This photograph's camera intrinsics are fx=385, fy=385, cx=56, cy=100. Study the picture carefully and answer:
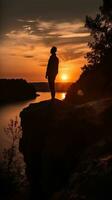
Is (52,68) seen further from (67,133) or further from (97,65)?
(97,65)

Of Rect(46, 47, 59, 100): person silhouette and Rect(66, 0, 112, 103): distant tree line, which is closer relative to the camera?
Rect(46, 47, 59, 100): person silhouette

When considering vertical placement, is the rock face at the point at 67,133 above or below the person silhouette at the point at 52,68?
below

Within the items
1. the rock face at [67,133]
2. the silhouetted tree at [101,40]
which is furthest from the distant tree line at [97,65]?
the rock face at [67,133]

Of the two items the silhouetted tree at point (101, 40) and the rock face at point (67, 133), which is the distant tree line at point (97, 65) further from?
the rock face at point (67, 133)

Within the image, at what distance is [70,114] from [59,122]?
0.80 metres

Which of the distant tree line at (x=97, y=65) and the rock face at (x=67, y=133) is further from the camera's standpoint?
the distant tree line at (x=97, y=65)

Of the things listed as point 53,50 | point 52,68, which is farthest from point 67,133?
point 53,50

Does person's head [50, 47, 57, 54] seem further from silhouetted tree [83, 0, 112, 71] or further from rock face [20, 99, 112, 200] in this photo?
silhouetted tree [83, 0, 112, 71]

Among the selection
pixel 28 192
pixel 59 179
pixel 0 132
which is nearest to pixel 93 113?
pixel 59 179

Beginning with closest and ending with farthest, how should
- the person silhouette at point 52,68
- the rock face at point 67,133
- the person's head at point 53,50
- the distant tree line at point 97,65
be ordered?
the rock face at point 67,133 → the person's head at point 53,50 → the person silhouette at point 52,68 → the distant tree line at point 97,65

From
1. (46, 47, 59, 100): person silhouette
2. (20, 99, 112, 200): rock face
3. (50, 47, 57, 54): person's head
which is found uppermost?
(50, 47, 57, 54): person's head

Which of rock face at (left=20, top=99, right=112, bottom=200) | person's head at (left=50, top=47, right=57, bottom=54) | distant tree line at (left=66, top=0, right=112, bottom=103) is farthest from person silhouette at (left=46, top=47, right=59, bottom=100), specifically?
distant tree line at (left=66, top=0, right=112, bottom=103)

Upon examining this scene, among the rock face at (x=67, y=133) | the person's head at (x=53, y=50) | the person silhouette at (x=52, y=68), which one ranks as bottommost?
the rock face at (x=67, y=133)

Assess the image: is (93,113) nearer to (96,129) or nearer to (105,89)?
(96,129)
